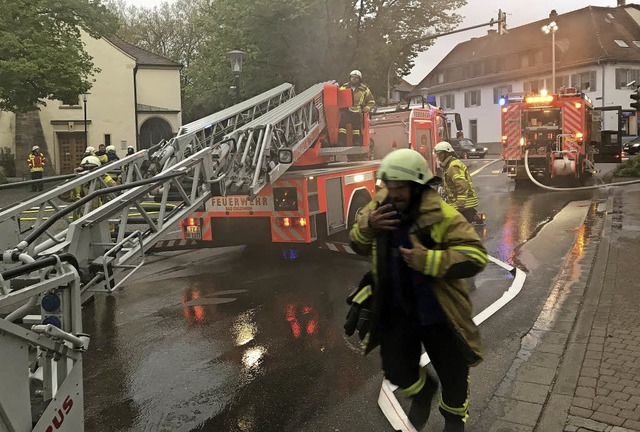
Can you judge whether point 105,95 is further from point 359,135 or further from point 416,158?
point 416,158

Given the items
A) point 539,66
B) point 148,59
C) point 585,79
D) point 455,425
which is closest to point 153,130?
point 148,59

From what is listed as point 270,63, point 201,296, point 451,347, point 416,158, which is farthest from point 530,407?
point 270,63

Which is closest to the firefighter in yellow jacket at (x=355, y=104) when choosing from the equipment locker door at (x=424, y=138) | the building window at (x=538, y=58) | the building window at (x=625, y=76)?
the equipment locker door at (x=424, y=138)

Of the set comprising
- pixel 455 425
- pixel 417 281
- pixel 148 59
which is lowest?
pixel 455 425

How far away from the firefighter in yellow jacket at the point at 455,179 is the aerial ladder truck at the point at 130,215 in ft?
5.15

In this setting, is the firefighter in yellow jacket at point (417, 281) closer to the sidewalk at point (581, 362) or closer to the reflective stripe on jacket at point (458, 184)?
the sidewalk at point (581, 362)

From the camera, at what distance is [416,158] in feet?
9.88

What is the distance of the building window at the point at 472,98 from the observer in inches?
2114

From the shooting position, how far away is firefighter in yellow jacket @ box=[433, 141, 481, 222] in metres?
8.35

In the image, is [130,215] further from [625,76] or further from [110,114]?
[625,76]

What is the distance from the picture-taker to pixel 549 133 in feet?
57.9

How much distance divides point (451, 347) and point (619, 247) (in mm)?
6459

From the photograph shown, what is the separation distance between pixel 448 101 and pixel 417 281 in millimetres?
57284

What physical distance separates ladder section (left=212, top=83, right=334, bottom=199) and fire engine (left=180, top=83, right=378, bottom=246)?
1 centimetres
